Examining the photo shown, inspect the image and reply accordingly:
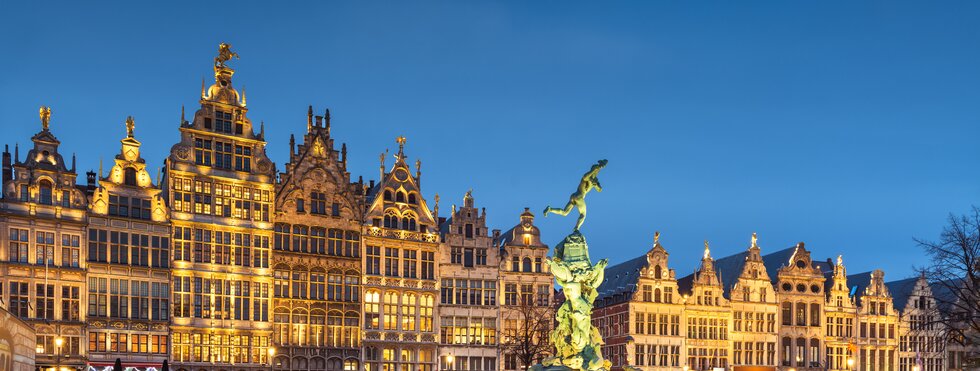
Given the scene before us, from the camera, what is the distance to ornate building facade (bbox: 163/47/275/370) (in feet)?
191

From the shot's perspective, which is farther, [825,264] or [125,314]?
[825,264]

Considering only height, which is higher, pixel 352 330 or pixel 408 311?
pixel 408 311

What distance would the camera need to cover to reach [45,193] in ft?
181

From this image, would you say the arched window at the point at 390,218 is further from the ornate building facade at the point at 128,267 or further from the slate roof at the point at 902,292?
the slate roof at the point at 902,292

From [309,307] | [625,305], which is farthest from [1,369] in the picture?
[625,305]

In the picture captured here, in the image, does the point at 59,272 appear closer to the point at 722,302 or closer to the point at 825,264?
the point at 722,302

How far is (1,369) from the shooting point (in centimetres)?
2236

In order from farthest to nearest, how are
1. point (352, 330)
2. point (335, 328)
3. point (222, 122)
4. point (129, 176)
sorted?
point (352, 330) → point (335, 328) → point (222, 122) → point (129, 176)

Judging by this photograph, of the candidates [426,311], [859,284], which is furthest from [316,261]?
Result: [859,284]

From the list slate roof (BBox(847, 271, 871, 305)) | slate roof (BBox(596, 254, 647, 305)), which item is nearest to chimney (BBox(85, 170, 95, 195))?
slate roof (BBox(596, 254, 647, 305))

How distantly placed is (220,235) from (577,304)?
27.7 metres

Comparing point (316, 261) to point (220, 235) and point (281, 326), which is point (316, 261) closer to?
point (281, 326)

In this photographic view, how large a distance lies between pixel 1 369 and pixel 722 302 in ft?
198

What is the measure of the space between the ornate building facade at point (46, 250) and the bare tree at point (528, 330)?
972 inches
